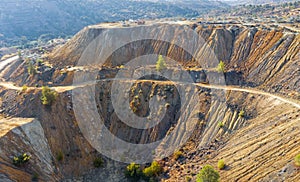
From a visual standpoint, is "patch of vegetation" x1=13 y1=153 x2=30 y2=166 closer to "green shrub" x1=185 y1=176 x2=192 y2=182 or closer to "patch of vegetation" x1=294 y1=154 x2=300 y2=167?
"green shrub" x1=185 y1=176 x2=192 y2=182

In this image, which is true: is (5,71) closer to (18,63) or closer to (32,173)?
(18,63)

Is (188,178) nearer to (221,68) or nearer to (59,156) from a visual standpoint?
(59,156)

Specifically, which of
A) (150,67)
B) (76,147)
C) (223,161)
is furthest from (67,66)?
(223,161)

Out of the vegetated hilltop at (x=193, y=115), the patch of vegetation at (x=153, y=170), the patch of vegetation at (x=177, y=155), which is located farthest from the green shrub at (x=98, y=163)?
the patch of vegetation at (x=177, y=155)

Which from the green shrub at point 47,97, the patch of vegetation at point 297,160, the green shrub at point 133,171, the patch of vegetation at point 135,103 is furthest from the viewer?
the patch of vegetation at point 135,103

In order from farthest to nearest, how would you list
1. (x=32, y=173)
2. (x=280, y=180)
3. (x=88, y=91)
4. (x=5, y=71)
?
1. (x=5, y=71)
2. (x=88, y=91)
3. (x=32, y=173)
4. (x=280, y=180)

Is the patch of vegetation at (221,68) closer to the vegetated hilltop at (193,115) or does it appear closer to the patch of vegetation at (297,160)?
the vegetated hilltop at (193,115)

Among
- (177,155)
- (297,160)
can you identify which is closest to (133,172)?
(177,155)
